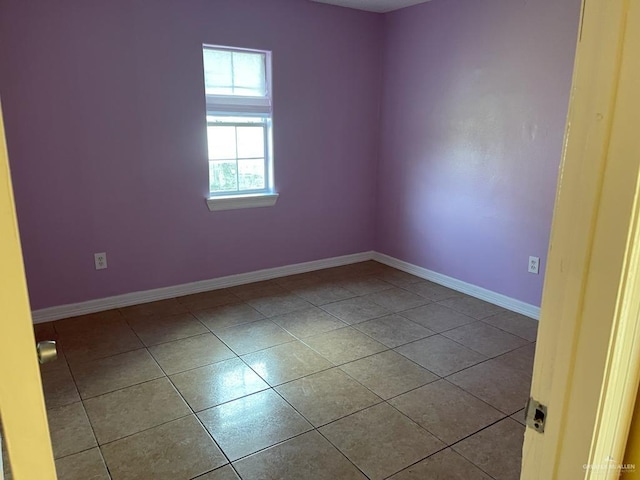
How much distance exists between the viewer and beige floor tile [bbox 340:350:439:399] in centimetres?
243

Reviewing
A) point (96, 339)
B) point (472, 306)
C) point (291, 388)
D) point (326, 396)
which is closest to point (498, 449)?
point (326, 396)

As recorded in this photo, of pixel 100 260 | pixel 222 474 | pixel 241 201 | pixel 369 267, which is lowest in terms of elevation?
pixel 222 474

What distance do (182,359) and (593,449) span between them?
2.38 m

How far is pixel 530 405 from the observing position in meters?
0.77

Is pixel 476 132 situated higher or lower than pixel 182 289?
higher

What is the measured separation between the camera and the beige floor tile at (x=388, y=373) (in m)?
2.43

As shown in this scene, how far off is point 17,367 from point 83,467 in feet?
5.24

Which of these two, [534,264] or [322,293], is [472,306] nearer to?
[534,264]

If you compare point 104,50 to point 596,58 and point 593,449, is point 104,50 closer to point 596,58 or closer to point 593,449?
point 596,58

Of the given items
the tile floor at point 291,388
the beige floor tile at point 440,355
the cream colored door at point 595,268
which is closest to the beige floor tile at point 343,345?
Answer: the tile floor at point 291,388

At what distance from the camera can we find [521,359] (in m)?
2.73

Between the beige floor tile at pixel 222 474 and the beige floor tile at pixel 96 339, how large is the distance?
1.24 metres

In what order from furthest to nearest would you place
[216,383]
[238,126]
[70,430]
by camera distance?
[238,126], [216,383], [70,430]

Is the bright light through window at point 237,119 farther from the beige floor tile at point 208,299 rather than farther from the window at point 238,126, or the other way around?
the beige floor tile at point 208,299
